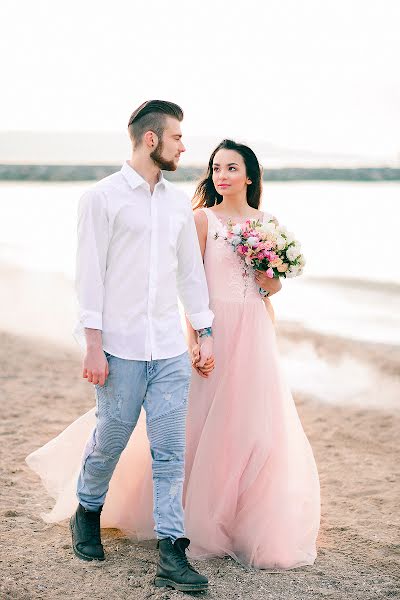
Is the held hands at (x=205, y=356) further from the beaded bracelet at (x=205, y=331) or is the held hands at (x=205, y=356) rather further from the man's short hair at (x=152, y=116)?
the man's short hair at (x=152, y=116)

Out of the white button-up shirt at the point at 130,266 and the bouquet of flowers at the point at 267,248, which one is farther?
the bouquet of flowers at the point at 267,248

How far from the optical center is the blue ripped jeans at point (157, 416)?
4105mm

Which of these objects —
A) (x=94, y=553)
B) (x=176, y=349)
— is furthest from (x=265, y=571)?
(x=176, y=349)

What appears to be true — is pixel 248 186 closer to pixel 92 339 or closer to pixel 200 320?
pixel 200 320

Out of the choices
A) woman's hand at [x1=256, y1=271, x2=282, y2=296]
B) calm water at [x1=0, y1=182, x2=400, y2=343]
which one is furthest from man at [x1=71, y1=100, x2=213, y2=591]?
calm water at [x1=0, y1=182, x2=400, y2=343]

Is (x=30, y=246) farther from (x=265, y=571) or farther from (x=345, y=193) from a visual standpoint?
(x=345, y=193)

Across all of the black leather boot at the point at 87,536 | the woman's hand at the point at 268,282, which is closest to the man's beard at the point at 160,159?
the woman's hand at the point at 268,282

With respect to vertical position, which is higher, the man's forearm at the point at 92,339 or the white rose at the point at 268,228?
the white rose at the point at 268,228

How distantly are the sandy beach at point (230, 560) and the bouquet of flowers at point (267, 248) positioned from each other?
5.04 ft

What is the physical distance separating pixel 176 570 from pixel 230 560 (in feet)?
1.71

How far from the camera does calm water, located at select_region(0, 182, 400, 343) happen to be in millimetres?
13195

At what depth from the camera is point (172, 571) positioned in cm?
412

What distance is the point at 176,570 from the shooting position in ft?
13.5

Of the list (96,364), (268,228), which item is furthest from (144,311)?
(268,228)
